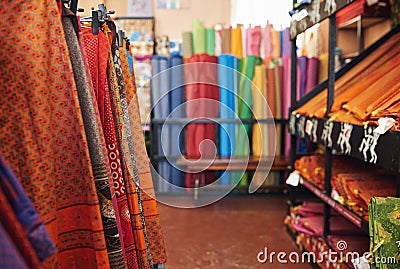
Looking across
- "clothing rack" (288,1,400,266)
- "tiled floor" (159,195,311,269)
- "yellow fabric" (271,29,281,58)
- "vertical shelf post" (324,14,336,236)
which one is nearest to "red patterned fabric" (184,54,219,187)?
"tiled floor" (159,195,311,269)

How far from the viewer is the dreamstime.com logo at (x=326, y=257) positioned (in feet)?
5.49

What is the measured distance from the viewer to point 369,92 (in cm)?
207

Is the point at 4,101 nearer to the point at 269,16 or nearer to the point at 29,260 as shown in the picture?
the point at 29,260

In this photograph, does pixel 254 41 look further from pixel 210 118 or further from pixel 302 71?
pixel 210 118

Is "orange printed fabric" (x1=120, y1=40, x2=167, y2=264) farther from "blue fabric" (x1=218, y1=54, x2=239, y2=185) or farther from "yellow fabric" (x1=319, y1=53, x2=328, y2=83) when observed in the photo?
"yellow fabric" (x1=319, y1=53, x2=328, y2=83)

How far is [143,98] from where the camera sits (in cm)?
464

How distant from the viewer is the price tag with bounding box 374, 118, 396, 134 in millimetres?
1602

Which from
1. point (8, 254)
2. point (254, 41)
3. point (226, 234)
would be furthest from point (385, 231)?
point (254, 41)

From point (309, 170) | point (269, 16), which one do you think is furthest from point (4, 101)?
point (269, 16)

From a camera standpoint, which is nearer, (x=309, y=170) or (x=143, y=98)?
(x=309, y=170)

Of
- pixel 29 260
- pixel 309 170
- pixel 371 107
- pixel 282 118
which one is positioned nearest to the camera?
pixel 29 260

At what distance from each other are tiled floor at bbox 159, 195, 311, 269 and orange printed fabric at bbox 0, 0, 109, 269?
6.22 feet

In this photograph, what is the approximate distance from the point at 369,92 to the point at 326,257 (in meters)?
0.93

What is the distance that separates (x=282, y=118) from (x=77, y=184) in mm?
3848
